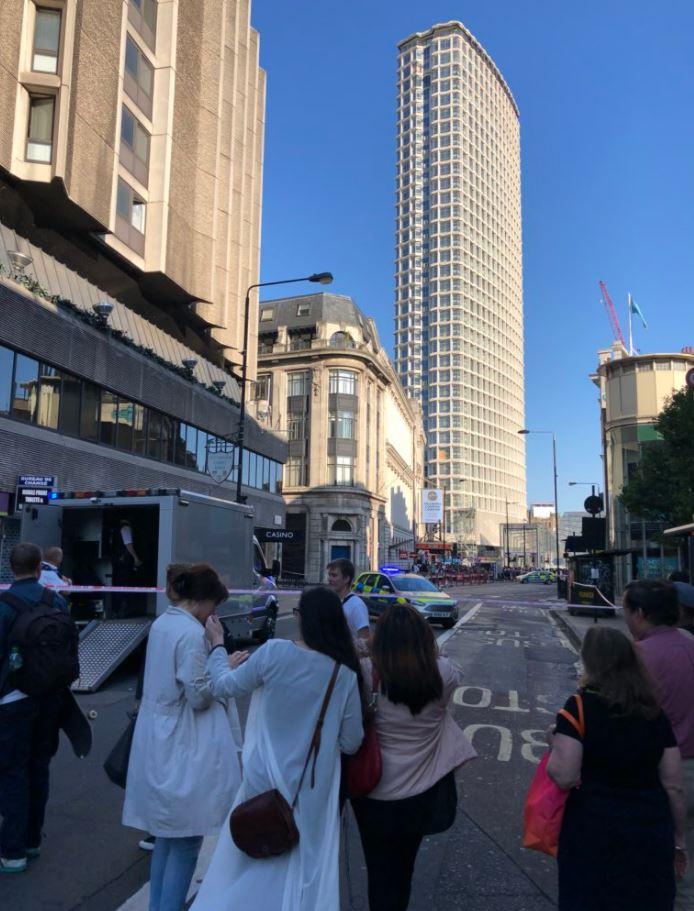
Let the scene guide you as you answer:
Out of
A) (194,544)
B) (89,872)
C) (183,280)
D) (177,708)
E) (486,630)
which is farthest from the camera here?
(183,280)

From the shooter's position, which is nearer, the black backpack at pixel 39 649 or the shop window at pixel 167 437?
the black backpack at pixel 39 649

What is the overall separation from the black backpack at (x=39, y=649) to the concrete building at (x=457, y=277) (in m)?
129

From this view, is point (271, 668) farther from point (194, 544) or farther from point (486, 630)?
point (486, 630)

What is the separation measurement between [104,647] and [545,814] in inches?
358

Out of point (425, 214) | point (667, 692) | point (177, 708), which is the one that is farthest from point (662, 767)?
point (425, 214)

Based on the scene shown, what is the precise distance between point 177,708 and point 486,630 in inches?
710

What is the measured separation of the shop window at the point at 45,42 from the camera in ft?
72.0

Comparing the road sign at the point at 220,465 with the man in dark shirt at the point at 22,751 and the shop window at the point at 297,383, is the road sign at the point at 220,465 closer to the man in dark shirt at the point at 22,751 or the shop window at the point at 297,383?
the man in dark shirt at the point at 22,751

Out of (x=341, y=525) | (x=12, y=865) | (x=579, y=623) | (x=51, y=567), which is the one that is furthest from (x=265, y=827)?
(x=341, y=525)

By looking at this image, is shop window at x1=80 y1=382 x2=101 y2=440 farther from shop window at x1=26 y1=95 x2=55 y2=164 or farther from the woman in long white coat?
the woman in long white coat

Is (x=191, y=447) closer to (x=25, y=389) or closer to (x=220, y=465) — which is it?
(x=220, y=465)

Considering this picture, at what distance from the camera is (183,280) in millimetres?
29062

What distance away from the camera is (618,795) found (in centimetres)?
269

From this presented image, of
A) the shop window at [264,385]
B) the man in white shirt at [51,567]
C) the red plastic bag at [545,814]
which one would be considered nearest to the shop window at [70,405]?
the man in white shirt at [51,567]
